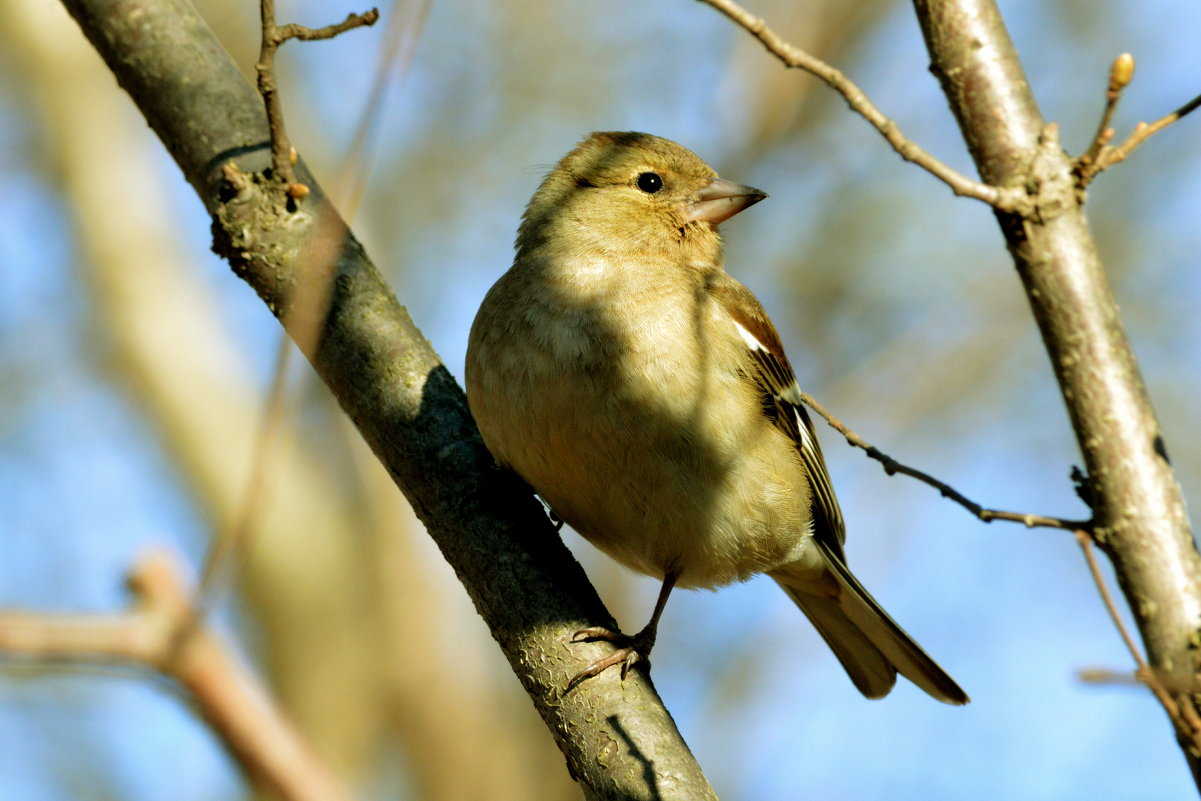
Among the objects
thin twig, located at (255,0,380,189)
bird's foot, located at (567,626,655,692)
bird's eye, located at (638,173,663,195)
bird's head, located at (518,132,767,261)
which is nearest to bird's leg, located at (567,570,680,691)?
bird's foot, located at (567,626,655,692)

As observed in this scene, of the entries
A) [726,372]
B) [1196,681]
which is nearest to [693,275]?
[726,372]

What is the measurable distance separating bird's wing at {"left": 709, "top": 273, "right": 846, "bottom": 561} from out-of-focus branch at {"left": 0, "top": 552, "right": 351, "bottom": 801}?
3793 mm

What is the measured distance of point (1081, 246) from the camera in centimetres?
293

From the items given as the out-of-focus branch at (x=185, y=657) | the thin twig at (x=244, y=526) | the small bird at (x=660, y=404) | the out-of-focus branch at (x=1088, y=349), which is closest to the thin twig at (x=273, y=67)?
the small bird at (x=660, y=404)

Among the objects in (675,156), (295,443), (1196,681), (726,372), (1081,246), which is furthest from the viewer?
(295,443)

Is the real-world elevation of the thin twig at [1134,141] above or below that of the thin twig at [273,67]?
above

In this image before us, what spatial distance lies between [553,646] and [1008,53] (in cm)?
204

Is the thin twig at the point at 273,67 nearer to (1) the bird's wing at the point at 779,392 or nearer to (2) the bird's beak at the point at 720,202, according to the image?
(1) the bird's wing at the point at 779,392

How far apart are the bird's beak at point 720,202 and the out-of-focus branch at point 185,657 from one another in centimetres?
448

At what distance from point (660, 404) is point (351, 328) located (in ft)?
3.59

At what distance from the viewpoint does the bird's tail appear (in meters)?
5.26

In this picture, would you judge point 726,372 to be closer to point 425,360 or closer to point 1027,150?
point 425,360

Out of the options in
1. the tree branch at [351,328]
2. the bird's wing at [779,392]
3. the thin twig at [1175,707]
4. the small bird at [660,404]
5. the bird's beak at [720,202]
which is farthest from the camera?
the bird's beak at [720,202]

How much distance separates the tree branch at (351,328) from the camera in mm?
3650
